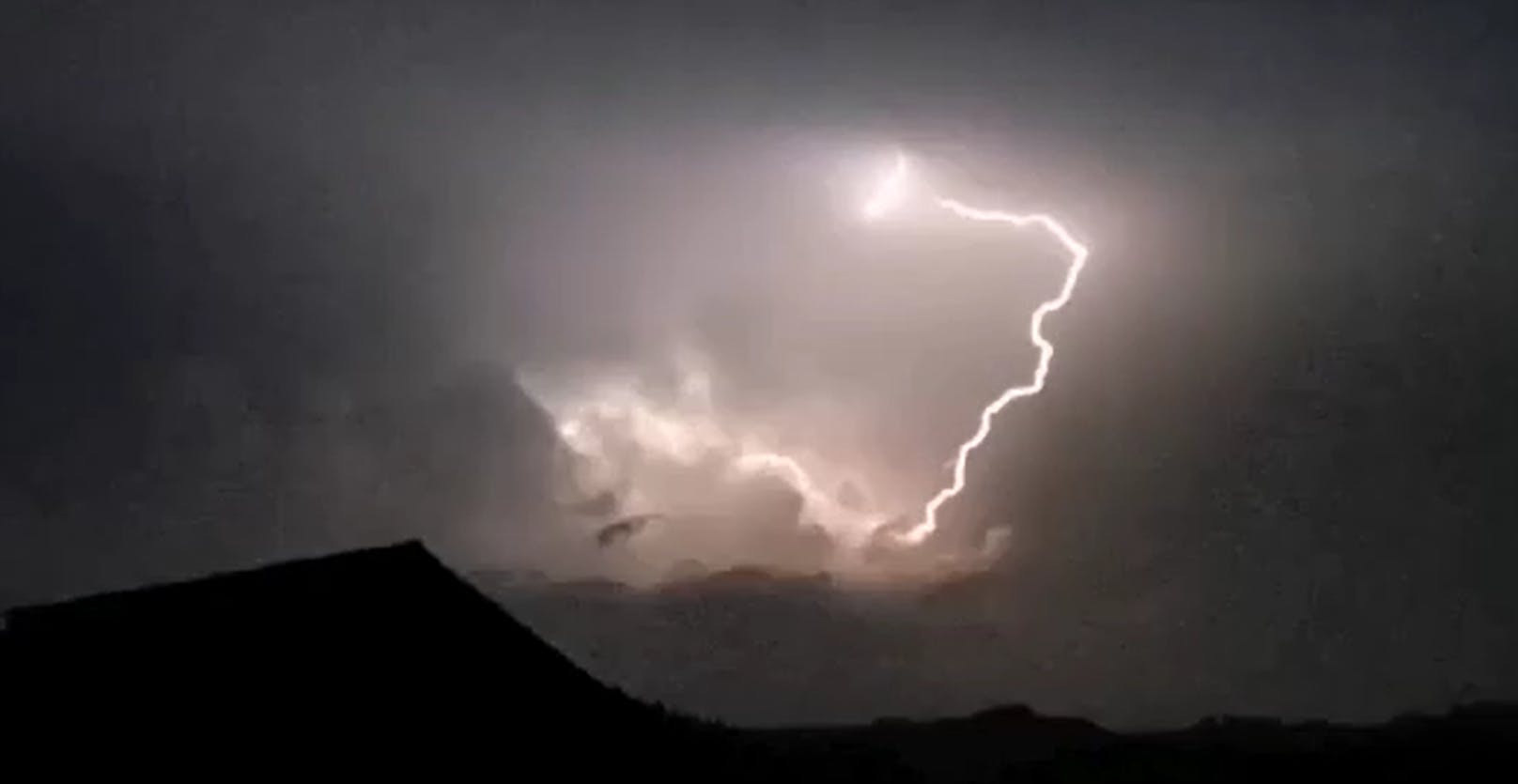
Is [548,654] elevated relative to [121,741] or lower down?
elevated

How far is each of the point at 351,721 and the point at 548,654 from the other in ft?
10.2

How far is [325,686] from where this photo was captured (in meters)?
19.2

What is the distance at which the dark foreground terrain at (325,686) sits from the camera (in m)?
18.9

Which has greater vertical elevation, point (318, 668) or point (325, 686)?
point (318, 668)

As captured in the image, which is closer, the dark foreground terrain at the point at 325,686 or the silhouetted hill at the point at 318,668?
the dark foreground terrain at the point at 325,686

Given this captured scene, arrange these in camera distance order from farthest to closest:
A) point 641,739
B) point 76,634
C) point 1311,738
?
point 1311,738 < point 641,739 < point 76,634

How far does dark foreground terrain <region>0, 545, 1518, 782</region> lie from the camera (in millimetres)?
18906

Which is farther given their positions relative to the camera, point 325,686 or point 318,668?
point 318,668

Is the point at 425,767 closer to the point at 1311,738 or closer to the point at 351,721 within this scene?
the point at 351,721

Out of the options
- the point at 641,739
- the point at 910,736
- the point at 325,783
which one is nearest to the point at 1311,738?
the point at 910,736

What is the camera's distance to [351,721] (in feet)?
62.7

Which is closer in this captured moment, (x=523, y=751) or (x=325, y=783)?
(x=325, y=783)

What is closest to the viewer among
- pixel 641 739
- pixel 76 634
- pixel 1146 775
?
pixel 76 634

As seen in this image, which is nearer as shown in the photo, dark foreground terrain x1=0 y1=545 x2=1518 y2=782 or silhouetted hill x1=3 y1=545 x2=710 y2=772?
dark foreground terrain x1=0 y1=545 x2=1518 y2=782
